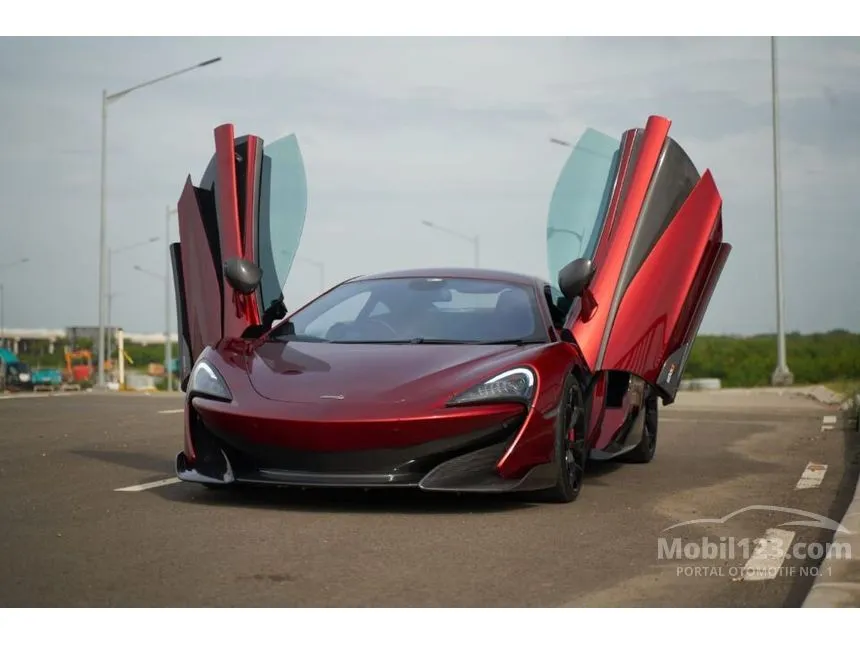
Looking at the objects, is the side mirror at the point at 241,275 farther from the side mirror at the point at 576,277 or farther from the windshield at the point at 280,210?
the side mirror at the point at 576,277

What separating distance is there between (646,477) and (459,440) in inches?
104

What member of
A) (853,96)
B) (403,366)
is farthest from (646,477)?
(853,96)

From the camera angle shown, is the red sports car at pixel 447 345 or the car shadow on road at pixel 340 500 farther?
the car shadow on road at pixel 340 500

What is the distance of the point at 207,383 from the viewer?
7.19 m

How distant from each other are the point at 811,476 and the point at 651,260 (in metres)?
1.88

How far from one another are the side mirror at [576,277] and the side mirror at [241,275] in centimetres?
182

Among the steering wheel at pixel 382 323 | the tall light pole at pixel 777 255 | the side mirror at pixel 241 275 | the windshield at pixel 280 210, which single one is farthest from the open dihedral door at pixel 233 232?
the tall light pole at pixel 777 255

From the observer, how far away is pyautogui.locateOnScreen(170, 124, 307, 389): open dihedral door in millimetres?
8500

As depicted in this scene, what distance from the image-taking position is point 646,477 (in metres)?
8.94

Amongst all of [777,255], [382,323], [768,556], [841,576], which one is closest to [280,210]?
[382,323]

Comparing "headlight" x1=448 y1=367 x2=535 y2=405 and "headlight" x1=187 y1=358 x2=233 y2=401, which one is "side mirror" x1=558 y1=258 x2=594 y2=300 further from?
"headlight" x1=187 y1=358 x2=233 y2=401

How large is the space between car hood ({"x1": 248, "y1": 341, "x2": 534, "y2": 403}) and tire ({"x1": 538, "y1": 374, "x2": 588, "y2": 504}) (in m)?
0.37

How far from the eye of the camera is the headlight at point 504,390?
265 inches
